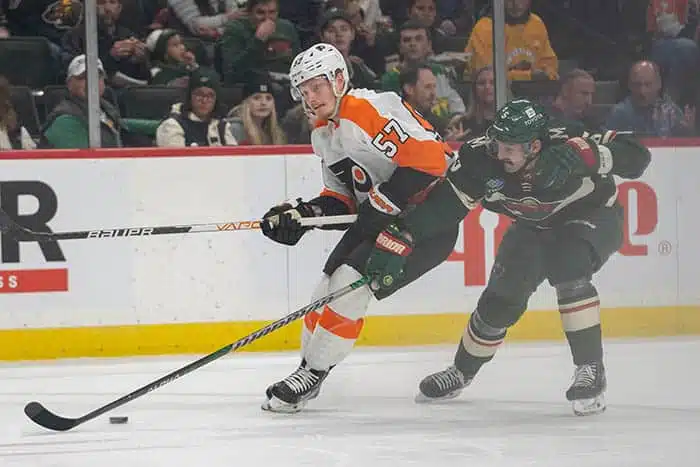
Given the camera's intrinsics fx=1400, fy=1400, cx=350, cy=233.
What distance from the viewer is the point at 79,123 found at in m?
5.58

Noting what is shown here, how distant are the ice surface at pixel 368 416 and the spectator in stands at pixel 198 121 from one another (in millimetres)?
899

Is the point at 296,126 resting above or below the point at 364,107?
below

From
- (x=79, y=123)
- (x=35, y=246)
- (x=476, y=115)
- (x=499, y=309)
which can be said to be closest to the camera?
(x=499, y=309)

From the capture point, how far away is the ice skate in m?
4.27

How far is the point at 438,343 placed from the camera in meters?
5.78

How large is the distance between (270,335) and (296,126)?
87cm

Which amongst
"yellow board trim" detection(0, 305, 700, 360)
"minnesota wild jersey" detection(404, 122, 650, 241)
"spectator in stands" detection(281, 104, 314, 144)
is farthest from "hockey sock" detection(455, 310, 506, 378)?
"spectator in stands" detection(281, 104, 314, 144)

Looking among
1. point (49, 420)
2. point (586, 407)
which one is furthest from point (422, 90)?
point (49, 420)

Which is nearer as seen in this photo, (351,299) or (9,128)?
(351,299)

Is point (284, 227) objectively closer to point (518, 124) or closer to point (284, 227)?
point (284, 227)

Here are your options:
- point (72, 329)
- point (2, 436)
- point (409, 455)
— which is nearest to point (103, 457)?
point (2, 436)

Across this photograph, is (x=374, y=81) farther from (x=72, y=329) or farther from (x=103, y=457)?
(x=103, y=457)

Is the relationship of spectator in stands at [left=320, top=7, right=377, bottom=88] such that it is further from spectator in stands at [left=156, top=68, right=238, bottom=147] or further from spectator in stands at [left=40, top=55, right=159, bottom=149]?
spectator in stands at [left=40, top=55, right=159, bottom=149]

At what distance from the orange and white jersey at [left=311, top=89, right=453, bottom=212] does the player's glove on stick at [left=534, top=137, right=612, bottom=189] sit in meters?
0.38
